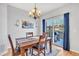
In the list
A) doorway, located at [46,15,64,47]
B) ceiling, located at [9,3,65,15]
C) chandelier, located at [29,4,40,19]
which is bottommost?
doorway, located at [46,15,64,47]

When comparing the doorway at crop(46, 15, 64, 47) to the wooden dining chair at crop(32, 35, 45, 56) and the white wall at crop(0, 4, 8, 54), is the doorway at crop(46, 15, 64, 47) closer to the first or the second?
the wooden dining chair at crop(32, 35, 45, 56)

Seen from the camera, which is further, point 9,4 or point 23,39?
point 23,39

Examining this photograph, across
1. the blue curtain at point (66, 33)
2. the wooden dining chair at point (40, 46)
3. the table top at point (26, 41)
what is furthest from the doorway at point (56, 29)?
the table top at point (26, 41)

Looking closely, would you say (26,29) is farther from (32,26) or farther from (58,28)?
(58,28)

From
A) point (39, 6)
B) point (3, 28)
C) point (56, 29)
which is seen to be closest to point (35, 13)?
point (39, 6)

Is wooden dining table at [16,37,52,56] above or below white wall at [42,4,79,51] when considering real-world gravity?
below

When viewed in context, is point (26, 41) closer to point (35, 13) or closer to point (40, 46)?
point (40, 46)

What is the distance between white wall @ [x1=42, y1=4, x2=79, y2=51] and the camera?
1.96 m

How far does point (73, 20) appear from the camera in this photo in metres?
2.01

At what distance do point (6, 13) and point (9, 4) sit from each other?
176mm

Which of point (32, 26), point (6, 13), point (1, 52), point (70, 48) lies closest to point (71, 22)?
point (70, 48)

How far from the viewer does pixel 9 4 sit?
1.89m

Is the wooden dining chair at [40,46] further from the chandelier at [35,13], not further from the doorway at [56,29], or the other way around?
the chandelier at [35,13]

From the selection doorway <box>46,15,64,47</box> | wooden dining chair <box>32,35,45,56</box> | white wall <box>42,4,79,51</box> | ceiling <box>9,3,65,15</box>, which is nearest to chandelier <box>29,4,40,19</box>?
ceiling <box>9,3,65,15</box>
